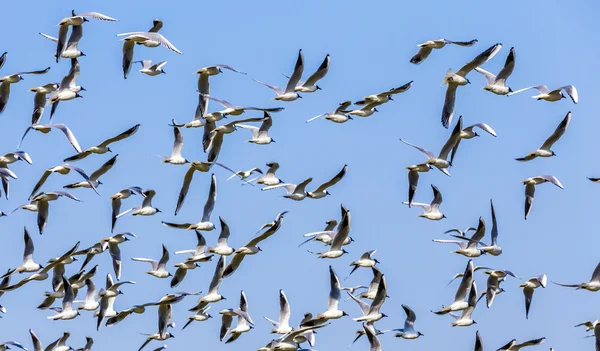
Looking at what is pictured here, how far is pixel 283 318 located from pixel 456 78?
6.22 m

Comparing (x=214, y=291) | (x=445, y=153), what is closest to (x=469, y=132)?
(x=445, y=153)

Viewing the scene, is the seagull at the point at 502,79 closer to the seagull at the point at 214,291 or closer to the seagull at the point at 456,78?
the seagull at the point at 456,78

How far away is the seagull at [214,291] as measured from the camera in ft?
119

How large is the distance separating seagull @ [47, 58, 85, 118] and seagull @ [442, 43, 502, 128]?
23.1 feet

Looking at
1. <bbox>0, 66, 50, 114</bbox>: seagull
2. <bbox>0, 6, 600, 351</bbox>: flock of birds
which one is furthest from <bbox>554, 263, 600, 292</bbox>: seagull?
<bbox>0, 66, 50, 114</bbox>: seagull

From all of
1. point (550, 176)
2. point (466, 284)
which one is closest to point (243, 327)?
point (466, 284)

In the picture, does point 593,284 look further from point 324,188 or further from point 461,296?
point 324,188

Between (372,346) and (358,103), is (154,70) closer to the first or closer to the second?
(358,103)

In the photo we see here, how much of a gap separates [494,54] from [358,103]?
3.67m

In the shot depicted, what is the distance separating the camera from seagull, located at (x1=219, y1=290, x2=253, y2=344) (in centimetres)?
3594

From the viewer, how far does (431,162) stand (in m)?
34.4

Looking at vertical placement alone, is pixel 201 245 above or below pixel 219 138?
below

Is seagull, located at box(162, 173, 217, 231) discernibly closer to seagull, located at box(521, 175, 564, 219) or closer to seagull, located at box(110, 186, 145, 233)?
seagull, located at box(110, 186, 145, 233)

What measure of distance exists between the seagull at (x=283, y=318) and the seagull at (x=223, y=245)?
139 centimetres
